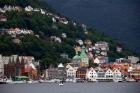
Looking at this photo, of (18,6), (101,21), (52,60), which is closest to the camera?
(52,60)

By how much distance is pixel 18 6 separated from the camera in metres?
42.0

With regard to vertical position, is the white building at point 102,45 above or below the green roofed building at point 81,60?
above

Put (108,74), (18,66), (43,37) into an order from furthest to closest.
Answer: (43,37)
(108,74)
(18,66)

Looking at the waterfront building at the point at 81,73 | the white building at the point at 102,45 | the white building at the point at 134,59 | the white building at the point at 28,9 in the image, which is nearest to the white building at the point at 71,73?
the waterfront building at the point at 81,73

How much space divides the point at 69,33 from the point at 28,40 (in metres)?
6.97

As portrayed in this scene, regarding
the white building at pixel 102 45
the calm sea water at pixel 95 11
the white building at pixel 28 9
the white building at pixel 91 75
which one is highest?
the calm sea water at pixel 95 11

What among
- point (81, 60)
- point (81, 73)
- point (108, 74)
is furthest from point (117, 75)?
point (81, 60)

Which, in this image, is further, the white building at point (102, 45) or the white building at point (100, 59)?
the white building at point (102, 45)

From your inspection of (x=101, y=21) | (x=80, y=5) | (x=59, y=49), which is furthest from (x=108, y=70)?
(x=80, y=5)

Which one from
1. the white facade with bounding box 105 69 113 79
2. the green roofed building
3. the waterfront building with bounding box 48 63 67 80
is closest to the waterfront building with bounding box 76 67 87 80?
the waterfront building with bounding box 48 63 67 80

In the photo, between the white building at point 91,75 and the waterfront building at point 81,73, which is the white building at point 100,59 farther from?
the white building at point 91,75

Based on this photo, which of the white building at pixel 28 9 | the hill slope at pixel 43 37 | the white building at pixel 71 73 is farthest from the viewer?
the white building at pixel 28 9

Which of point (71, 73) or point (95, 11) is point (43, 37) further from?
point (95, 11)

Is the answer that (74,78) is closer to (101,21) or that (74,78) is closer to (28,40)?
(28,40)
